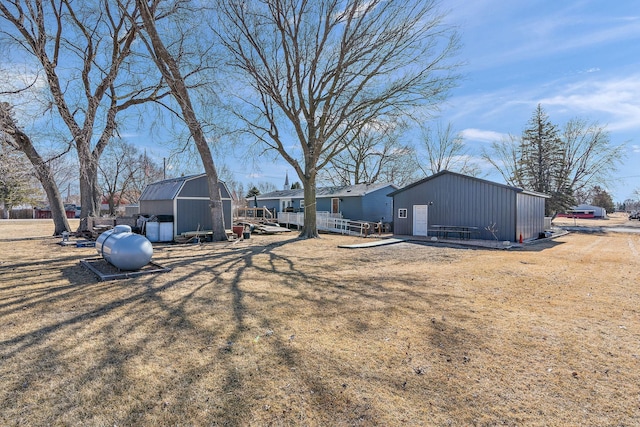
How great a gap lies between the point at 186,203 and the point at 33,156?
20.0 feet

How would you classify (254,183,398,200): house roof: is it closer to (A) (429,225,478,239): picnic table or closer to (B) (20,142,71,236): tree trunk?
(A) (429,225,478,239): picnic table

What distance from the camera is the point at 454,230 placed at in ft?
55.6

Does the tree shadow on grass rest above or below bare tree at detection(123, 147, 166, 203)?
below

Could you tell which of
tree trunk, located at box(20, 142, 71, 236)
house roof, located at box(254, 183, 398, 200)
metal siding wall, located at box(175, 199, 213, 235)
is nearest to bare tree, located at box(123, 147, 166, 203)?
house roof, located at box(254, 183, 398, 200)

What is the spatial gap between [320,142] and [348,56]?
416 cm

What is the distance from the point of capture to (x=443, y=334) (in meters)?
4.29

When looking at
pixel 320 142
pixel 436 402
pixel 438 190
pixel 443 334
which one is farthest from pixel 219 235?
pixel 436 402

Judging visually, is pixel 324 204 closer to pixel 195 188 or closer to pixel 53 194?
pixel 195 188

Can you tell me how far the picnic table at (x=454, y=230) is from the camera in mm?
16344

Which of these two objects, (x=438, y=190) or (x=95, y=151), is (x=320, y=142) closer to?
(x=438, y=190)

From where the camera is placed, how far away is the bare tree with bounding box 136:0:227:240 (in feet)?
41.3

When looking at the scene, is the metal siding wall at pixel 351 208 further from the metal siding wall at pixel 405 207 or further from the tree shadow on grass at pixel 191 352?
the tree shadow on grass at pixel 191 352

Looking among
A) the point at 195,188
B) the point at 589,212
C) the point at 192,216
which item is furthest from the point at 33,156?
the point at 589,212

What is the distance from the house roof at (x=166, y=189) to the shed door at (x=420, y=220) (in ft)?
35.0
